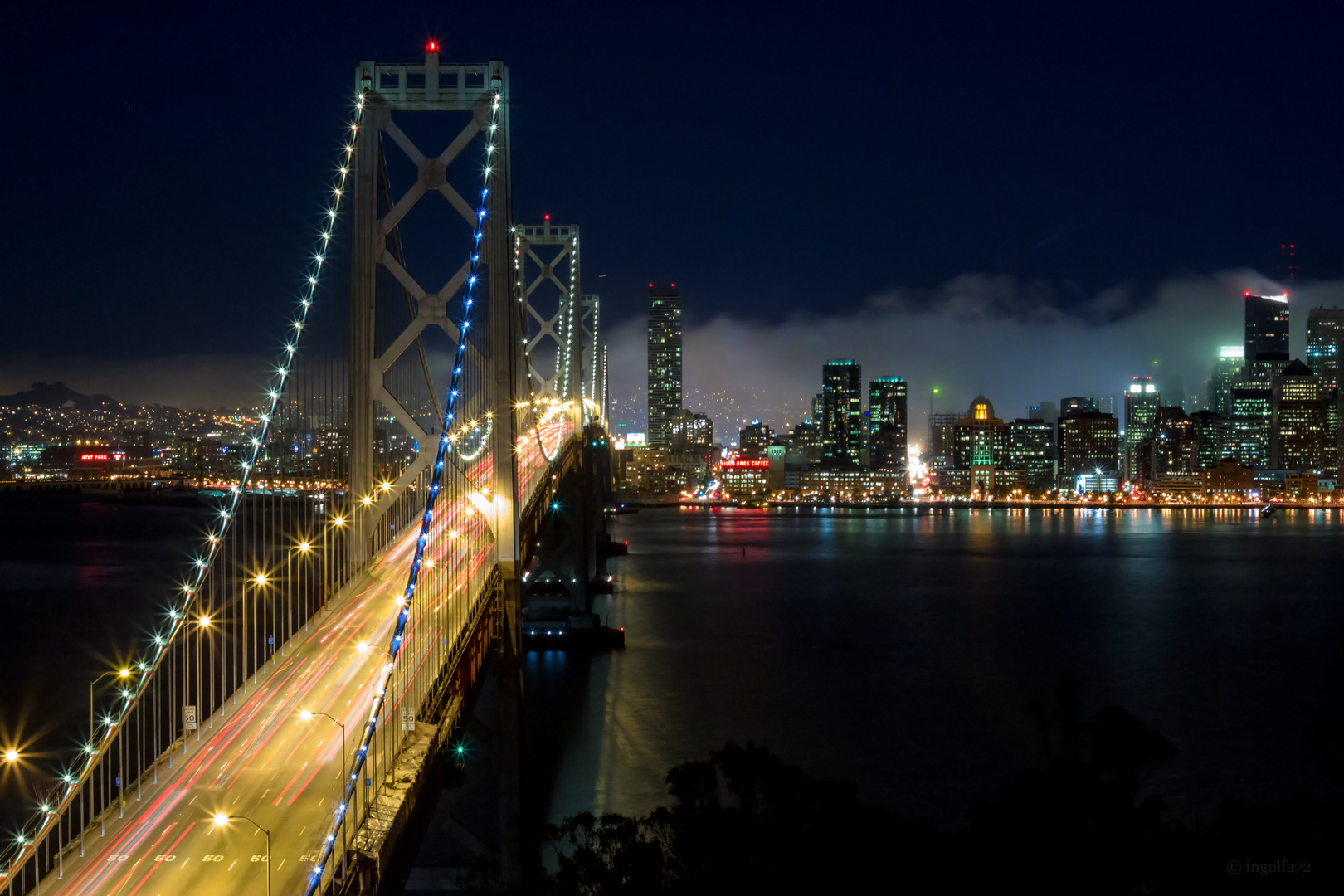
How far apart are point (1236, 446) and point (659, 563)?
117243 mm

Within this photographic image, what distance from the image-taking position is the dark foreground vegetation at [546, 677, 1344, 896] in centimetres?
895

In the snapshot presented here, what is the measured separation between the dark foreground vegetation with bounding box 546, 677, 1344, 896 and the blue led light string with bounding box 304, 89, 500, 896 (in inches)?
98.6

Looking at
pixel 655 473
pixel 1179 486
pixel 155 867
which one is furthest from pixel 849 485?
pixel 155 867

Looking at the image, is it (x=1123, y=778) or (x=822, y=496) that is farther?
(x=822, y=496)

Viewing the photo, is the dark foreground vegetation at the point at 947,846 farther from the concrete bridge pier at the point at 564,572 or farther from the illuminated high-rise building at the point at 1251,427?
the illuminated high-rise building at the point at 1251,427

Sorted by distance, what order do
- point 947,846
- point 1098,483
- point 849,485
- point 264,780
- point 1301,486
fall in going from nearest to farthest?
1. point 264,780
2. point 947,846
3. point 1301,486
4. point 849,485
5. point 1098,483

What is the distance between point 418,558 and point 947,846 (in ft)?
15.3

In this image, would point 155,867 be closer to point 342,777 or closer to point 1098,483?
point 342,777

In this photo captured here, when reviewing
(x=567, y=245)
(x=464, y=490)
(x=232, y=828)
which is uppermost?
(x=567, y=245)

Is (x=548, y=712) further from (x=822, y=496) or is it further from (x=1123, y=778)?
(x=822, y=496)

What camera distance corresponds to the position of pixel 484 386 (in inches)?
590

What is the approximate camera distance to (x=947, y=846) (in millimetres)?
9477

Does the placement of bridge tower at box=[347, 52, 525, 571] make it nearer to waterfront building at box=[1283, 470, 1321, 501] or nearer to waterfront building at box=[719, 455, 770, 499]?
waterfront building at box=[719, 455, 770, 499]

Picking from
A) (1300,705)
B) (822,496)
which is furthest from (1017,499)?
(1300,705)
